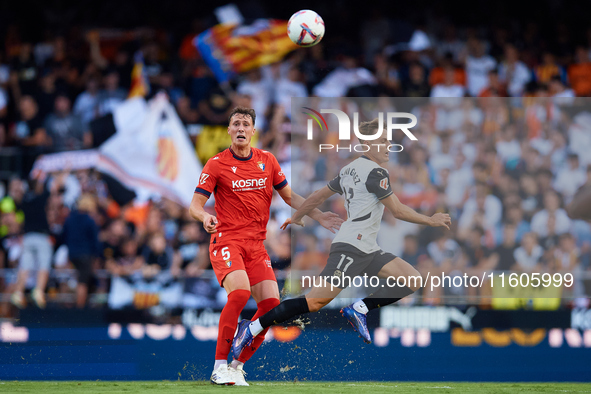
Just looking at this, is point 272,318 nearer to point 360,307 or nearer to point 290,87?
point 360,307

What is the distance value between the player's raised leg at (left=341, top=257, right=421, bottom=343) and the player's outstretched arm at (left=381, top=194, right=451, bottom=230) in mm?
442

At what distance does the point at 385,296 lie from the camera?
7164 millimetres

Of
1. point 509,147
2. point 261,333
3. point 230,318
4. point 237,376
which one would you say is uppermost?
point 509,147

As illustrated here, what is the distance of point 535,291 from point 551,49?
6.94 m

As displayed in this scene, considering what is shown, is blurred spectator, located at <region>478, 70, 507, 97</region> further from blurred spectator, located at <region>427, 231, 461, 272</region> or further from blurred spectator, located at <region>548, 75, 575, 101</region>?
blurred spectator, located at <region>427, 231, 461, 272</region>

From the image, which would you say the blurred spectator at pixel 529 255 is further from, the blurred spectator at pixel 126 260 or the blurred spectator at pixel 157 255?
the blurred spectator at pixel 126 260

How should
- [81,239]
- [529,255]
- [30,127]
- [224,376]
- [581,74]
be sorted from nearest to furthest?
1. [224,376]
2. [529,255]
3. [81,239]
4. [30,127]
5. [581,74]

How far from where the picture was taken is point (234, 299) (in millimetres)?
6586

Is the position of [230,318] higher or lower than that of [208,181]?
lower

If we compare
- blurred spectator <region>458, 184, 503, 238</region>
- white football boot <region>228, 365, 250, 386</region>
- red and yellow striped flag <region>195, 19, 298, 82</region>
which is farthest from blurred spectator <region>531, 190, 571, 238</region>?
red and yellow striped flag <region>195, 19, 298, 82</region>

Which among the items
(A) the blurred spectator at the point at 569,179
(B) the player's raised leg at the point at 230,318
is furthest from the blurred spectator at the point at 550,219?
(B) the player's raised leg at the point at 230,318

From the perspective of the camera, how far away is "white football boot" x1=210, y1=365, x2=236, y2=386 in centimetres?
662

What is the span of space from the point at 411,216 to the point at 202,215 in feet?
6.63

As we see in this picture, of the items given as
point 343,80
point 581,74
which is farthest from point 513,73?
point 343,80
